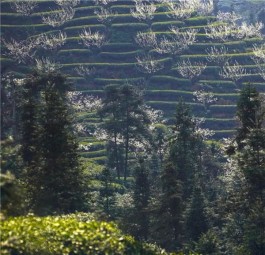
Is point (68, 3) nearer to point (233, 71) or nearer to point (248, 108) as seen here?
point (233, 71)

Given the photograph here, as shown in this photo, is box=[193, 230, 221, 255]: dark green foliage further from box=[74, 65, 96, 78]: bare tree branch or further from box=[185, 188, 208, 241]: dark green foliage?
box=[74, 65, 96, 78]: bare tree branch

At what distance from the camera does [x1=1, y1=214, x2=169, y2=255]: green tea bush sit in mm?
27281

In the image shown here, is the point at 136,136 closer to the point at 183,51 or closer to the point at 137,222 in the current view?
the point at 137,222

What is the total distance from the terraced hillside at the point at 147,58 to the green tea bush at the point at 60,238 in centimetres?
8063

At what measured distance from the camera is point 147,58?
133 m

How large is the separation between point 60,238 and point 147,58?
106567 mm

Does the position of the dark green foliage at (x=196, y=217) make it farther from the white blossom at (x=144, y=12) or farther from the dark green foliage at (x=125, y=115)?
the white blossom at (x=144, y=12)

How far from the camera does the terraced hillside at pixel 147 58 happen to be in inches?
4798

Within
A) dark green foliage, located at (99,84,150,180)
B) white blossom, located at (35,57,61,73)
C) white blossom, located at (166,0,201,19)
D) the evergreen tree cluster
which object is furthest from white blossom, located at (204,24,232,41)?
the evergreen tree cluster

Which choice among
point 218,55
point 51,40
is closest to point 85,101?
point 51,40

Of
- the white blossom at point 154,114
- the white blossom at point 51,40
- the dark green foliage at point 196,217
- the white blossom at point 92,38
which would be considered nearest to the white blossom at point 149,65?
the white blossom at point 92,38

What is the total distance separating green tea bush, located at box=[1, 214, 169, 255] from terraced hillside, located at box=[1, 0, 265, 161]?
3174 inches

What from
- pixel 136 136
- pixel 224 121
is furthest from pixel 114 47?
pixel 136 136

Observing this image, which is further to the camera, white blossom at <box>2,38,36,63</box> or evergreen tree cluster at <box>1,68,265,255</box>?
white blossom at <box>2,38,36,63</box>
